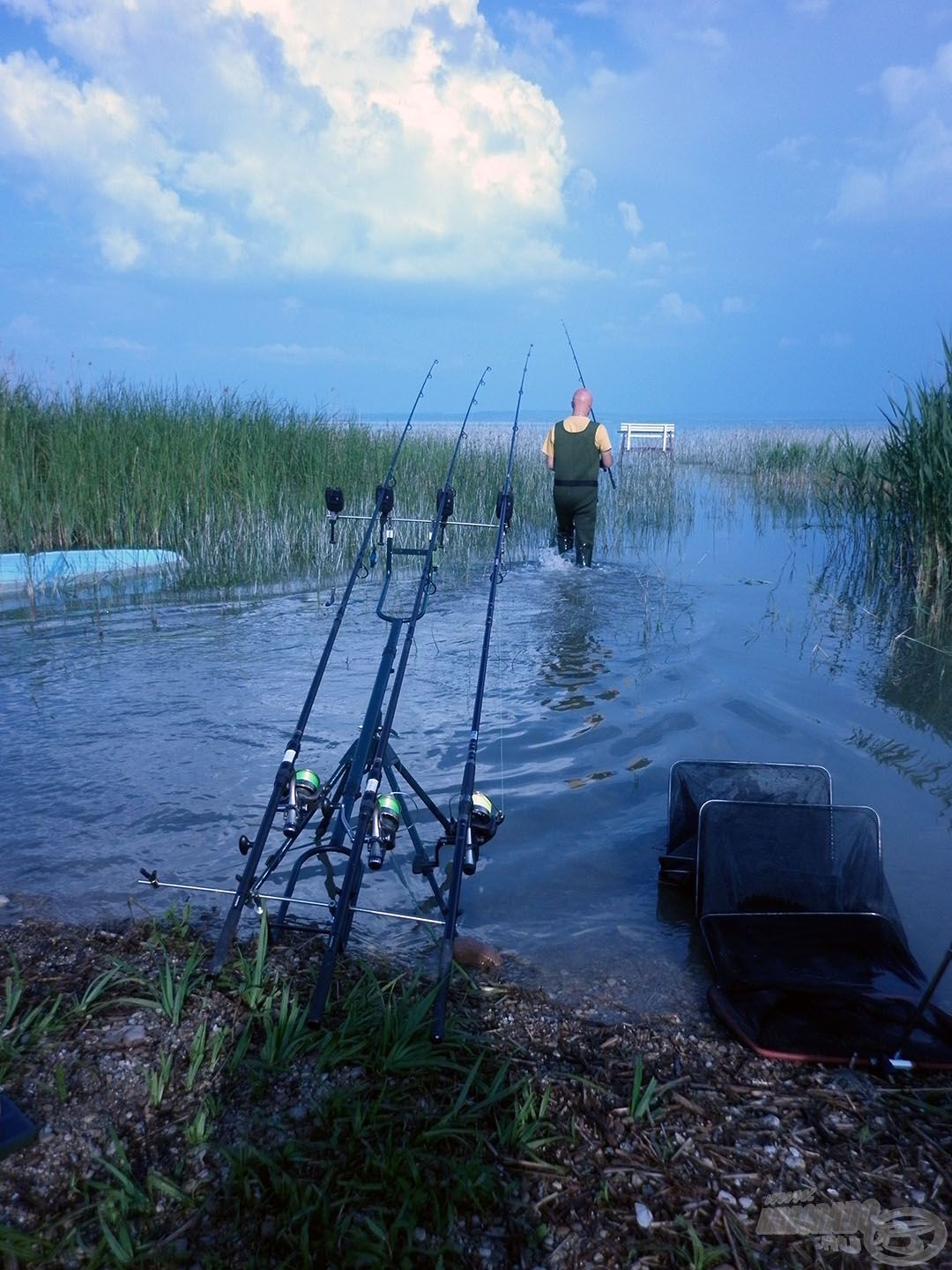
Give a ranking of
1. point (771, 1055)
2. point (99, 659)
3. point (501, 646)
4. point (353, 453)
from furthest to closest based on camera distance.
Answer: point (353, 453), point (501, 646), point (99, 659), point (771, 1055)

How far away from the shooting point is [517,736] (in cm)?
567

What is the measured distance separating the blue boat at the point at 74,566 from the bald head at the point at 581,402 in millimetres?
4461

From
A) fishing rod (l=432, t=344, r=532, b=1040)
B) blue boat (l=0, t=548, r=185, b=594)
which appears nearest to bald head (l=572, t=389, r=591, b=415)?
blue boat (l=0, t=548, r=185, b=594)

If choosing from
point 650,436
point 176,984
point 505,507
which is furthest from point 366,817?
point 650,436

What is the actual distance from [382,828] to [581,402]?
27.7 ft

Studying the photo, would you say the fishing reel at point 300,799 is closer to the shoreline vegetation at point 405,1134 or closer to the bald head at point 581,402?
the shoreline vegetation at point 405,1134

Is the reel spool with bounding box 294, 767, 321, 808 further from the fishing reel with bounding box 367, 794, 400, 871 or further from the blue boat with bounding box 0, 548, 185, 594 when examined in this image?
the blue boat with bounding box 0, 548, 185, 594

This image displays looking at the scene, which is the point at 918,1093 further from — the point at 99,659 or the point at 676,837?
the point at 99,659

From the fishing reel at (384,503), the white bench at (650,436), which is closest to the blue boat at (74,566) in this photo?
the fishing reel at (384,503)

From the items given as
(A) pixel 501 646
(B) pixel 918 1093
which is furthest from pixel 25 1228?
(A) pixel 501 646

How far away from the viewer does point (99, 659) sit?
23.0ft

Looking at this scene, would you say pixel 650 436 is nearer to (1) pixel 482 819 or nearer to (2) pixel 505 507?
(2) pixel 505 507

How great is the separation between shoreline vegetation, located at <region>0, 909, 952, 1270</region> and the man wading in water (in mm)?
8258

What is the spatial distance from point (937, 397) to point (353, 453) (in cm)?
722
